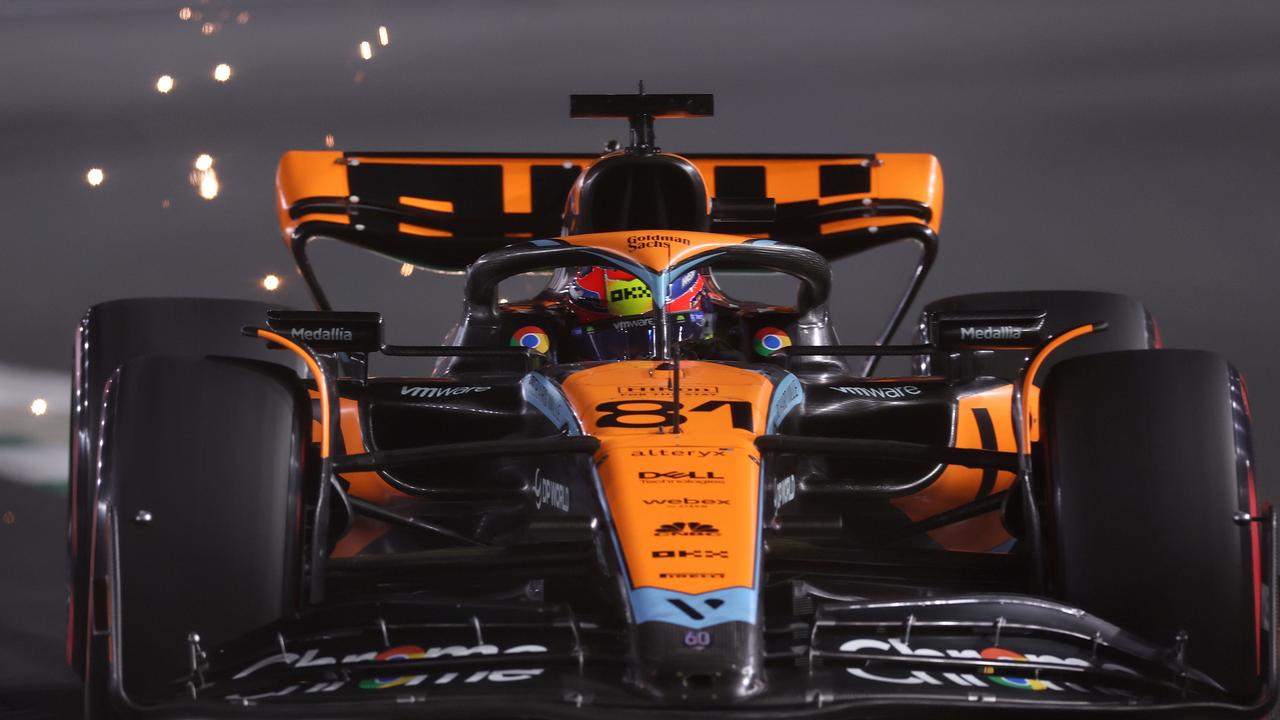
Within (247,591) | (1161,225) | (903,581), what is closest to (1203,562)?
(903,581)

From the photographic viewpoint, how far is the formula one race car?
1.81 meters

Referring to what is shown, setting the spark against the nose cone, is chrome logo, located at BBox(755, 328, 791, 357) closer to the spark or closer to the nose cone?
the nose cone

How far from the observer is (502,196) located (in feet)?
14.2

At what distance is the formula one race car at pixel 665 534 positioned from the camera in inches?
71.1

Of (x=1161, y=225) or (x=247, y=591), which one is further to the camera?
(x=1161, y=225)

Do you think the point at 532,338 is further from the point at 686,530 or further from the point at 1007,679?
the point at 1007,679

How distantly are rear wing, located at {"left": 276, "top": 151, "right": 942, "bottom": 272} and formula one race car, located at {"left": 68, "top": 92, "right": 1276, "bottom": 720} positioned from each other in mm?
1232

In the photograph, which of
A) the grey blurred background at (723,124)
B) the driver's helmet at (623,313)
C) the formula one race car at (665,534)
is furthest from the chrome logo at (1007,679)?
the grey blurred background at (723,124)

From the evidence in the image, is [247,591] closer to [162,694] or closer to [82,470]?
[162,694]

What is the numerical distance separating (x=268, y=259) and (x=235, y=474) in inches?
233

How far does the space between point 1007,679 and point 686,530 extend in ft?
1.55

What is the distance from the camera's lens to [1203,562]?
6.84ft

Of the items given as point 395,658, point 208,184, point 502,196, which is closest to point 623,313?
point 502,196

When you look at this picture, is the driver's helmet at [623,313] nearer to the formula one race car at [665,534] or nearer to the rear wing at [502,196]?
the formula one race car at [665,534]
